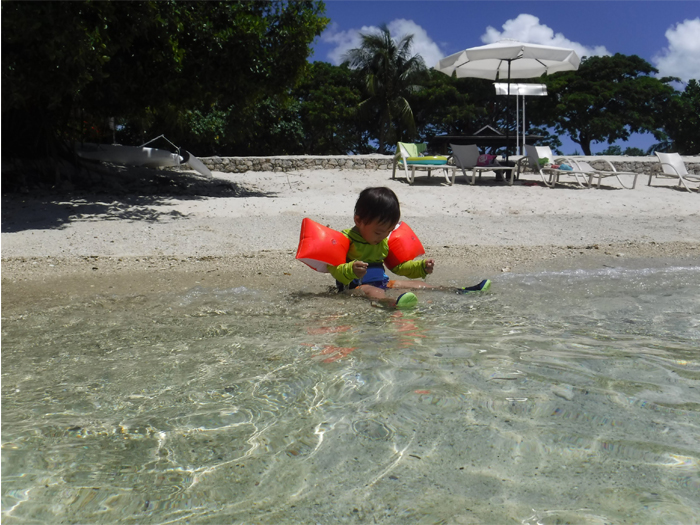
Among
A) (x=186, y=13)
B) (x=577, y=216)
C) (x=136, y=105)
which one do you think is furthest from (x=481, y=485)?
(x=136, y=105)

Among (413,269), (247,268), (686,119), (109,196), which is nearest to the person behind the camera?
(413,269)

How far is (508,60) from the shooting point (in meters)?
14.2

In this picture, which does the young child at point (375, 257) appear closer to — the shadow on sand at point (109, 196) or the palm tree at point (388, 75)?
the shadow on sand at point (109, 196)

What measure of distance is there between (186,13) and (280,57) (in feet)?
6.53

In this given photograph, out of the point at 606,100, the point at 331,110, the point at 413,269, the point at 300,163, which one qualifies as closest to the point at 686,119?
the point at 606,100

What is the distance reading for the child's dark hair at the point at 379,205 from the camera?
4281 millimetres

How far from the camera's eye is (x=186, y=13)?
33.6 ft

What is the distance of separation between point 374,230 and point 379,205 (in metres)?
0.27

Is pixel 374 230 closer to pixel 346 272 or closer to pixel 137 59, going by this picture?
pixel 346 272

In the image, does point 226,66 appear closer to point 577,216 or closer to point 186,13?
point 186,13

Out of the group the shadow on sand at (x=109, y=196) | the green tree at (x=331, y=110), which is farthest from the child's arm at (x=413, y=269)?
the green tree at (x=331, y=110)

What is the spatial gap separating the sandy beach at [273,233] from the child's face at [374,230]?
2.99 ft

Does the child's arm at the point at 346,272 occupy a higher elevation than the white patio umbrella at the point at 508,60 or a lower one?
lower

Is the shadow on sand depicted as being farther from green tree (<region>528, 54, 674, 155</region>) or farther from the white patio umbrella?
green tree (<region>528, 54, 674, 155</region>)
